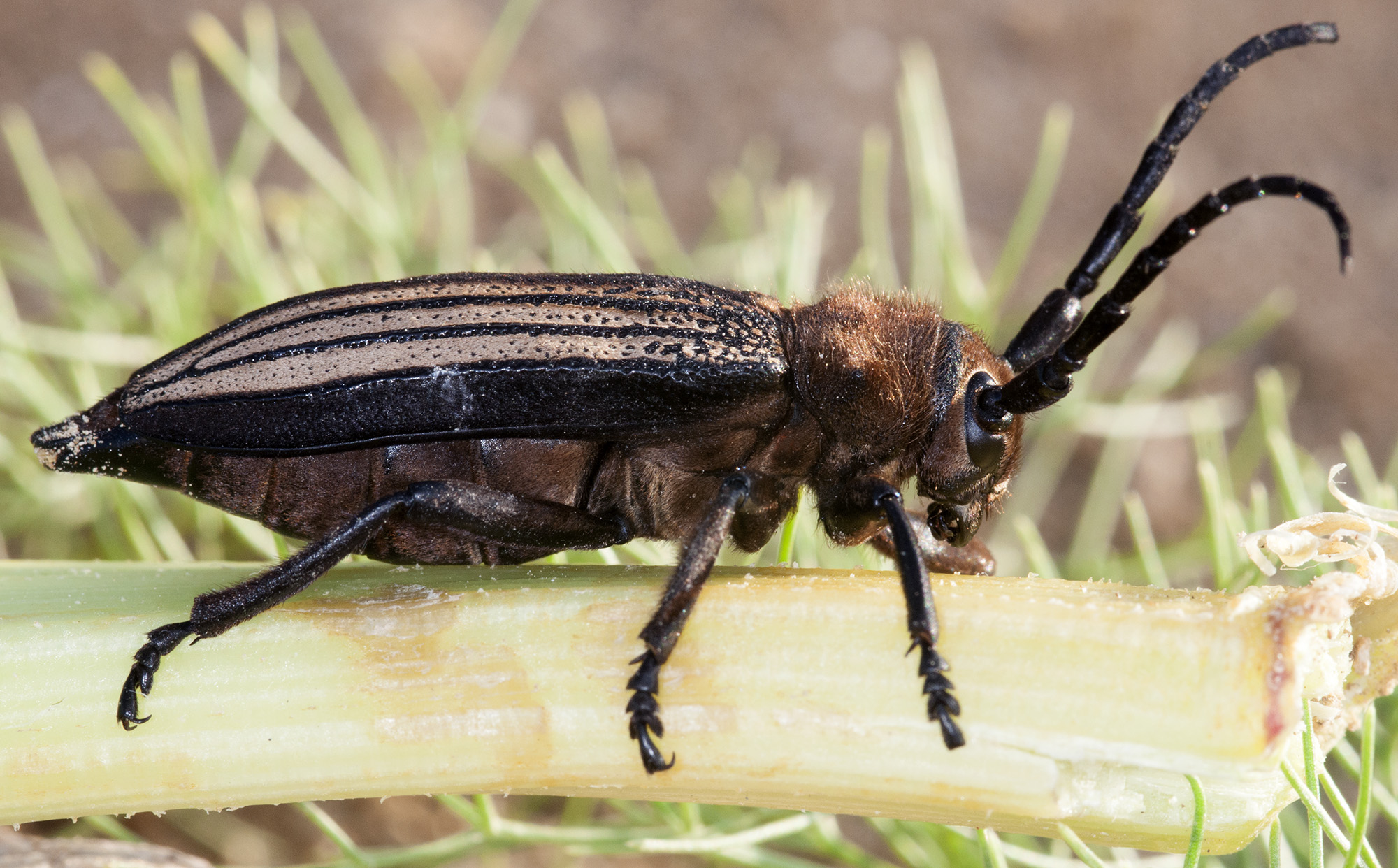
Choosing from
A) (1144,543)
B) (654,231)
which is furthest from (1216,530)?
(654,231)

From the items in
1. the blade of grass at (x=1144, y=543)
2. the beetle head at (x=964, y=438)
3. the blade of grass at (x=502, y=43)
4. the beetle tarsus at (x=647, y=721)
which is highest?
the blade of grass at (x=502, y=43)

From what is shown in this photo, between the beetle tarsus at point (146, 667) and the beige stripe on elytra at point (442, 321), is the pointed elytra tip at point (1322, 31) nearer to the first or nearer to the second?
the beige stripe on elytra at point (442, 321)

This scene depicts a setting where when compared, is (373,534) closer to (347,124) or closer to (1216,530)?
(1216,530)

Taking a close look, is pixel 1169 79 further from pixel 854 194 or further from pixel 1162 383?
pixel 1162 383

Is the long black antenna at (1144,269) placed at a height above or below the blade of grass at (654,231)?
below

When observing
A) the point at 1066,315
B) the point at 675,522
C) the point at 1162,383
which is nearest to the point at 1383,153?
the point at 1162,383

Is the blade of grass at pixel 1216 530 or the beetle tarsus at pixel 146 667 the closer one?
the beetle tarsus at pixel 146 667

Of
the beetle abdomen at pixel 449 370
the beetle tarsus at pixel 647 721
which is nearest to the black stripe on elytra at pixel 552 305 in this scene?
the beetle abdomen at pixel 449 370

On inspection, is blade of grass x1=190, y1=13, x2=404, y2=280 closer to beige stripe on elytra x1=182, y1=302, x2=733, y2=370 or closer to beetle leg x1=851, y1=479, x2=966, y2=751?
beige stripe on elytra x1=182, y1=302, x2=733, y2=370
